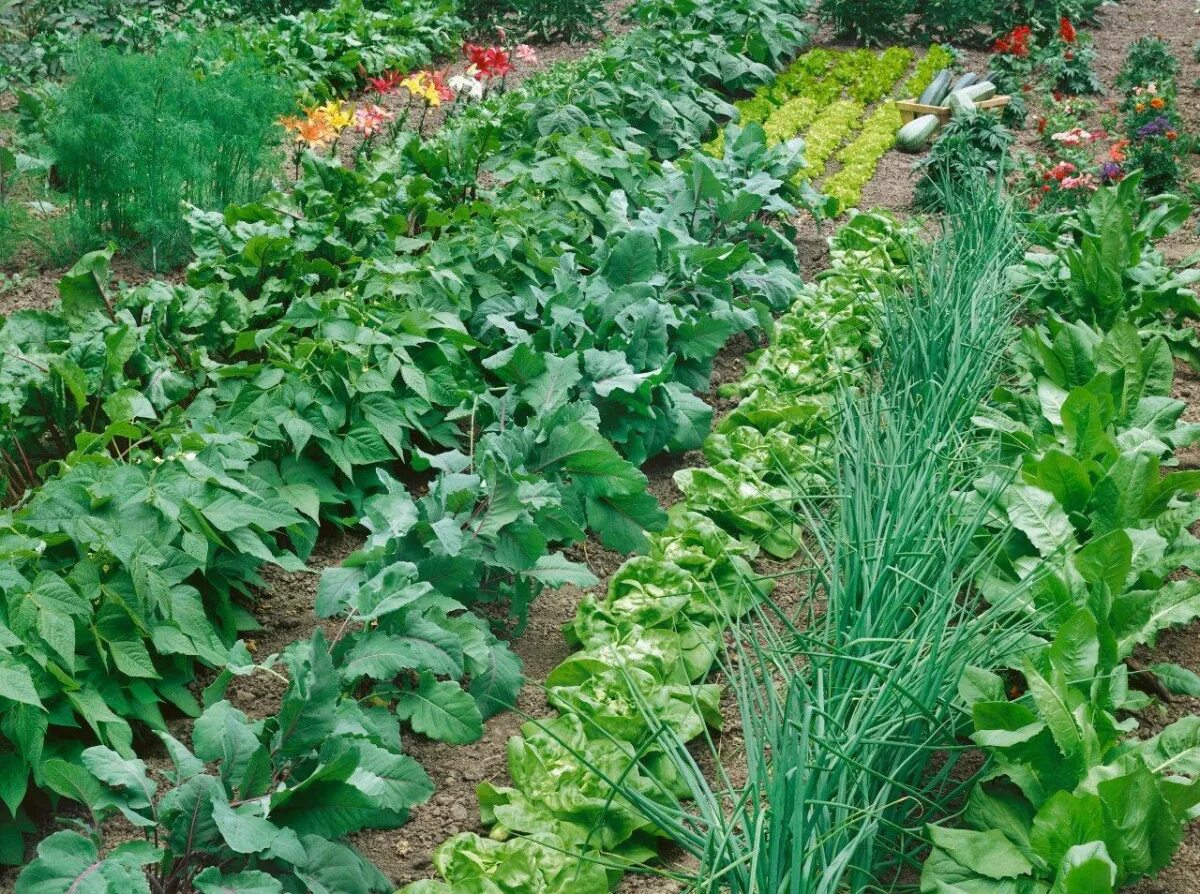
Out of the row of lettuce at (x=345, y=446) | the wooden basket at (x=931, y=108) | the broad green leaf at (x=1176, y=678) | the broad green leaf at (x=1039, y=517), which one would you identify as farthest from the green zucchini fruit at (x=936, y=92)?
the broad green leaf at (x=1176, y=678)

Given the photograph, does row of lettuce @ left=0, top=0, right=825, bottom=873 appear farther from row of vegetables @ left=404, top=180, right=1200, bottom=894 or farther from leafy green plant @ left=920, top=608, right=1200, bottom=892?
leafy green plant @ left=920, top=608, right=1200, bottom=892

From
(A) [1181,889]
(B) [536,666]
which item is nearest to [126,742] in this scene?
(B) [536,666]

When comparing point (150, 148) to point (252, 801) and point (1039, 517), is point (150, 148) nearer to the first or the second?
point (252, 801)

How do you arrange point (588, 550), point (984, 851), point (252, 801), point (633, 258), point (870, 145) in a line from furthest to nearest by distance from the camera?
point (870, 145)
point (633, 258)
point (588, 550)
point (984, 851)
point (252, 801)

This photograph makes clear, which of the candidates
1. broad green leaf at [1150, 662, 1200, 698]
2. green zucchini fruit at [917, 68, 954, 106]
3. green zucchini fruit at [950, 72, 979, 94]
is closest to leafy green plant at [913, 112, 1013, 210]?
green zucchini fruit at [917, 68, 954, 106]

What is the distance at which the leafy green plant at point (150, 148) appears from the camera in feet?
16.8

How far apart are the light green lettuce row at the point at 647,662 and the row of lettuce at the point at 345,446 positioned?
171 mm

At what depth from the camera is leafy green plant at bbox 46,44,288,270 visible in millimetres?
5105

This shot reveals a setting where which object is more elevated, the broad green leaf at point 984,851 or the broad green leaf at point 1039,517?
the broad green leaf at point 1039,517

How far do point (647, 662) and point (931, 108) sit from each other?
678 centimetres

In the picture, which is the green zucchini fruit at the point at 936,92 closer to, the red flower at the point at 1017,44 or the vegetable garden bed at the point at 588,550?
the red flower at the point at 1017,44

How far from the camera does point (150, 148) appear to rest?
5.10 m

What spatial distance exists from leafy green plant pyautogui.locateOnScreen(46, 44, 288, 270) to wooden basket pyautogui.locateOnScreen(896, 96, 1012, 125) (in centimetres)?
499

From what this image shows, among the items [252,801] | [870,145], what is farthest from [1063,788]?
[870,145]
